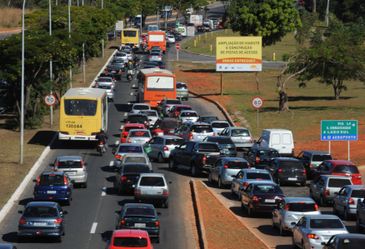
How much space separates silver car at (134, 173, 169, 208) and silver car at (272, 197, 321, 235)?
6326 millimetres

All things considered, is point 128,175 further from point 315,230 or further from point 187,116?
point 187,116

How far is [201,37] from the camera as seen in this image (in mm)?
162625

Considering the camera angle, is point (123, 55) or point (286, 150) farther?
point (123, 55)

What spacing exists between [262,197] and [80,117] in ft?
69.8

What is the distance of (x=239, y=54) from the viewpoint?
90.5 metres

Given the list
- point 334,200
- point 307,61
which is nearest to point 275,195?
point 334,200

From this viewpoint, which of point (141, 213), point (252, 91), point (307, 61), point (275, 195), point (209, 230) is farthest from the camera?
point (252, 91)

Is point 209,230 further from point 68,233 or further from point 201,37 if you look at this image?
point 201,37

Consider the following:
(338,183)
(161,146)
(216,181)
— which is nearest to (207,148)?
(216,181)

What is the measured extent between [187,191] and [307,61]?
35624 millimetres

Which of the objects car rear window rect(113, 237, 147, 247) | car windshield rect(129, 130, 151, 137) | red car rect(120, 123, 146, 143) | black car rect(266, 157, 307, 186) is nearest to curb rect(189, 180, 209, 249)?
car rear window rect(113, 237, 147, 247)

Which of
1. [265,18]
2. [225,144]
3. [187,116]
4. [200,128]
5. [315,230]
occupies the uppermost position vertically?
[265,18]

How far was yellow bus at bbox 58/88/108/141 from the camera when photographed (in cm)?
5794

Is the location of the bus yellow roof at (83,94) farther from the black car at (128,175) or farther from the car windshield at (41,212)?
the car windshield at (41,212)
